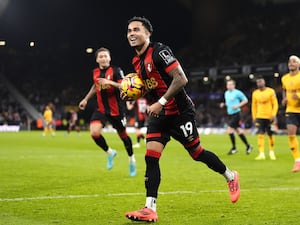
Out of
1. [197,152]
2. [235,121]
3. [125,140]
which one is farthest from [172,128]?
[235,121]

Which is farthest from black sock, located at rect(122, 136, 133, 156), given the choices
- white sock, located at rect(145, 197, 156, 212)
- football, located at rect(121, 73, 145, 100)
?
white sock, located at rect(145, 197, 156, 212)

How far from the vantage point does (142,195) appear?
8.08m

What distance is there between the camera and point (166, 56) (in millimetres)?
6199

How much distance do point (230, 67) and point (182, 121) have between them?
41.7m

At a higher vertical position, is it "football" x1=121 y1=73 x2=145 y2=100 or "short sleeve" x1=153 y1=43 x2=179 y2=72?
"short sleeve" x1=153 y1=43 x2=179 y2=72

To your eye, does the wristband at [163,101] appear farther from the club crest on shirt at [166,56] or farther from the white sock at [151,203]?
the white sock at [151,203]

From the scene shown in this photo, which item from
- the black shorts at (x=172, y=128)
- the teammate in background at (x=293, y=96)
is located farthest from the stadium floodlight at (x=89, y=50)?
the black shorts at (x=172, y=128)

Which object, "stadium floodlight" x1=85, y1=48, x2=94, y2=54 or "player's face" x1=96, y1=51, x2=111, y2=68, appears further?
A: "stadium floodlight" x1=85, y1=48, x2=94, y2=54

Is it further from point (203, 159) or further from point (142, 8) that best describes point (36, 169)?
point (142, 8)

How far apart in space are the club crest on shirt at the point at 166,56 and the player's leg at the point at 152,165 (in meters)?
0.74

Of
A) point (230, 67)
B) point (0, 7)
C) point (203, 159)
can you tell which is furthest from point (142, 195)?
point (230, 67)

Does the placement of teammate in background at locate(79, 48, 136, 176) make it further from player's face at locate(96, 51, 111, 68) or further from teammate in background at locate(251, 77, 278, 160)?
teammate in background at locate(251, 77, 278, 160)

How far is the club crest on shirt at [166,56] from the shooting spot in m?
6.18

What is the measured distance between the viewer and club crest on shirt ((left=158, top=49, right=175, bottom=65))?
618 cm
